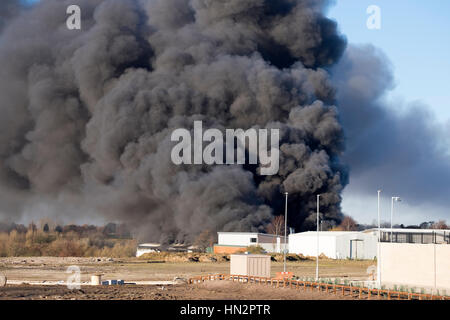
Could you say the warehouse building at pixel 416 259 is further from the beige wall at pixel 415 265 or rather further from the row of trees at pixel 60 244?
the row of trees at pixel 60 244

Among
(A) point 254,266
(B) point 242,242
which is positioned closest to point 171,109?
(B) point 242,242

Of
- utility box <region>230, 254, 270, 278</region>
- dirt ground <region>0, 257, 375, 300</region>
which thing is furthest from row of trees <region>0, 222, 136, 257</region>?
utility box <region>230, 254, 270, 278</region>

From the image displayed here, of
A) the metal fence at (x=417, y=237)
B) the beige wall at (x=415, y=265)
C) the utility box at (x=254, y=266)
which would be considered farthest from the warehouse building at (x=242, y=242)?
the beige wall at (x=415, y=265)

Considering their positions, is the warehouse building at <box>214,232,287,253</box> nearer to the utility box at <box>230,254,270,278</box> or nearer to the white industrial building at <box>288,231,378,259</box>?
the white industrial building at <box>288,231,378,259</box>

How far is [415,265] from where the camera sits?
38.9m

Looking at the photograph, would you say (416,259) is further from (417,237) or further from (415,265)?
(417,237)

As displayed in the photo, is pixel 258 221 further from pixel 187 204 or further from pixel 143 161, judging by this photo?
pixel 143 161

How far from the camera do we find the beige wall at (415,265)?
1463 inches

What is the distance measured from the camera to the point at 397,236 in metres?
41.6

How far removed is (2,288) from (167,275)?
15192 millimetres

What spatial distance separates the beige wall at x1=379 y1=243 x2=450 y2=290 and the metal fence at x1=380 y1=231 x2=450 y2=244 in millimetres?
914

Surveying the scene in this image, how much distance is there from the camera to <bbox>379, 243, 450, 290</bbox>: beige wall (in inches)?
1463

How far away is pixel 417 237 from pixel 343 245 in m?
35.3

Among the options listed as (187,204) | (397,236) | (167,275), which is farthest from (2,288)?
(187,204)
